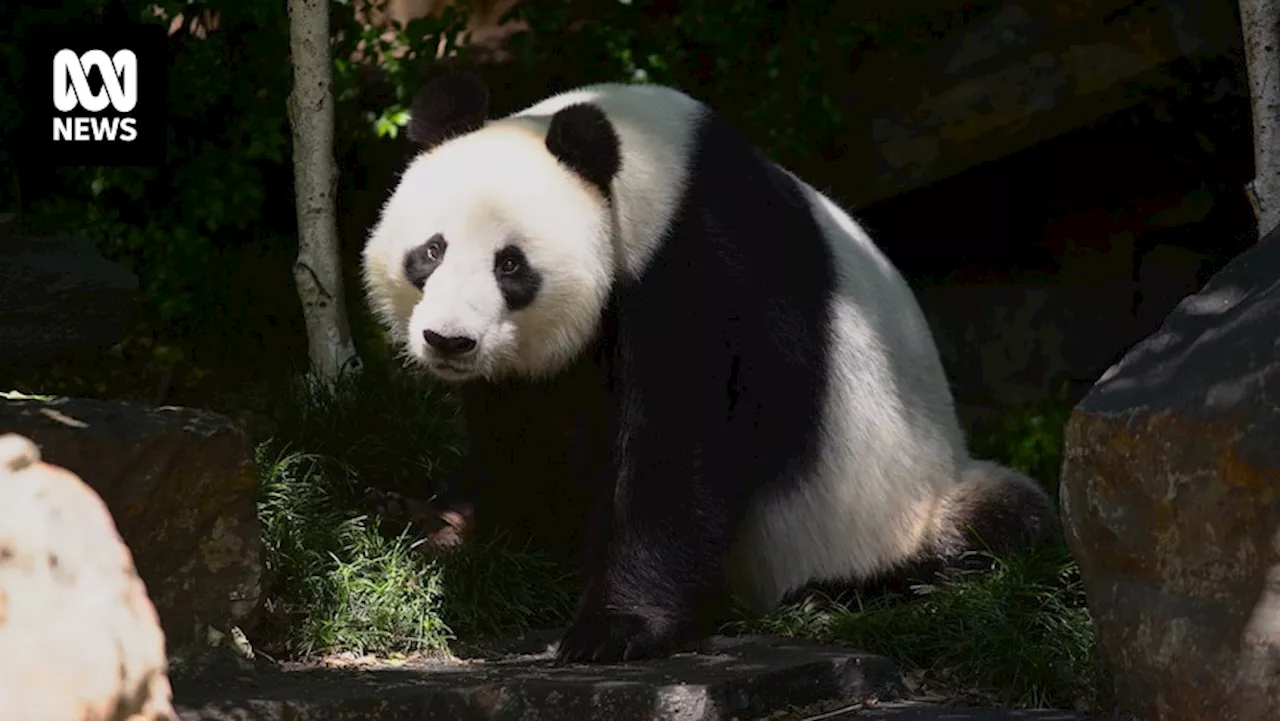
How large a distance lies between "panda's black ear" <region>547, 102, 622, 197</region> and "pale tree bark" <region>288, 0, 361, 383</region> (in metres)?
2.05

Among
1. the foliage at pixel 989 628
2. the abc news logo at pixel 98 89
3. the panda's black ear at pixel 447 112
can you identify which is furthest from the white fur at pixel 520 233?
the abc news logo at pixel 98 89

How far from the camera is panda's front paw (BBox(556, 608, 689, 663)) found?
17.4ft

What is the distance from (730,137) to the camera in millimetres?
5699

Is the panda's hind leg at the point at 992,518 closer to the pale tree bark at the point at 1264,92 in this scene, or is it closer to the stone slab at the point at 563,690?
the stone slab at the point at 563,690

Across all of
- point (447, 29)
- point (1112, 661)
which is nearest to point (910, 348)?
point (1112, 661)

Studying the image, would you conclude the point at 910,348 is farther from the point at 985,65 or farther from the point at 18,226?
the point at 18,226

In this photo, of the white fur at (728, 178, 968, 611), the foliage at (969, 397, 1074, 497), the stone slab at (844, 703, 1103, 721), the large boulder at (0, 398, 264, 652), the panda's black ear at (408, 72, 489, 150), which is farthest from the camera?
the foliage at (969, 397, 1074, 497)

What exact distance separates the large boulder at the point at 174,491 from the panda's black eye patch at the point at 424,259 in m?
0.71

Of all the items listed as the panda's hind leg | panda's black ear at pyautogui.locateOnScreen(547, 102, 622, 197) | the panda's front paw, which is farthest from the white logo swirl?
the panda's hind leg

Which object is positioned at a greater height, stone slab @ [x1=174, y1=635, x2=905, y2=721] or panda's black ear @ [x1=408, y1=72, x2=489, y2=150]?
panda's black ear @ [x1=408, y1=72, x2=489, y2=150]

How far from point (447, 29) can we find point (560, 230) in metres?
3.71

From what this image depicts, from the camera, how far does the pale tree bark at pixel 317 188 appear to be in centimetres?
711

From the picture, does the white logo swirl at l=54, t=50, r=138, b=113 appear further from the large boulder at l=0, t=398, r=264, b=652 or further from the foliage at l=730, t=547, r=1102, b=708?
the foliage at l=730, t=547, r=1102, b=708

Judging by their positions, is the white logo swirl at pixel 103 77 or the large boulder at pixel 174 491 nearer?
the large boulder at pixel 174 491
